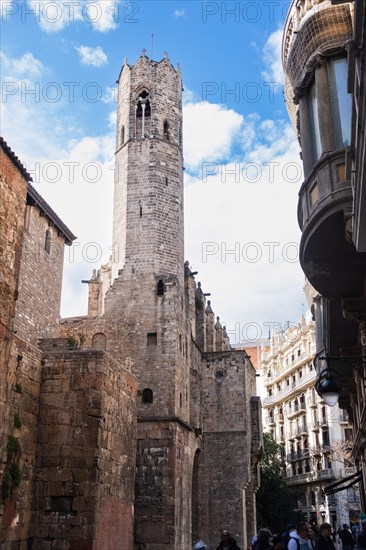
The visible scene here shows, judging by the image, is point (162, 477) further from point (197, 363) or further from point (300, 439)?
point (300, 439)

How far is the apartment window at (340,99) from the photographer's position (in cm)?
846

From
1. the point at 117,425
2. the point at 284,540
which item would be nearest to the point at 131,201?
the point at 117,425

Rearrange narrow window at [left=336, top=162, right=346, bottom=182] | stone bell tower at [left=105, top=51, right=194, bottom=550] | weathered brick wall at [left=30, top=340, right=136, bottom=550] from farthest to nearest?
1. stone bell tower at [left=105, top=51, right=194, bottom=550]
2. weathered brick wall at [left=30, top=340, right=136, bottom=550]
3. narrow window at [left=336, top=162, right=346, bottom=182]

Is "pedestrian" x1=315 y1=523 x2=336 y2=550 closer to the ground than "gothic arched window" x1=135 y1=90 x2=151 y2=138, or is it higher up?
closer to the ground

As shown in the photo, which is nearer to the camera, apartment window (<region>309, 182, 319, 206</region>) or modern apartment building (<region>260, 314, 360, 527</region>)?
apartment window (<region>309, 182, 319, 206</region>)

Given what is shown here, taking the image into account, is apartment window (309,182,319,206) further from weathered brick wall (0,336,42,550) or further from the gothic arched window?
the gothic arched window

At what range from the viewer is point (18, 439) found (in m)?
13.6

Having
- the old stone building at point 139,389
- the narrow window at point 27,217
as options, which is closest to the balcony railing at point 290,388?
the old stone building at point 139,389

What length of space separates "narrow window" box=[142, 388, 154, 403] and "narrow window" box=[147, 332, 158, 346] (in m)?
2.12

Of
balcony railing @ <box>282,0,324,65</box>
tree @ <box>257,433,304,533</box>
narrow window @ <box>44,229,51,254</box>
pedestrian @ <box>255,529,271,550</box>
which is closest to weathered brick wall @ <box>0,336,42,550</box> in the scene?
pedestrian @ <box>255,529,271,550</box>

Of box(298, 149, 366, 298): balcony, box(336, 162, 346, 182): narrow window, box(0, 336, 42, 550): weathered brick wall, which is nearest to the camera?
box(298, 149, 366, 298): balcony

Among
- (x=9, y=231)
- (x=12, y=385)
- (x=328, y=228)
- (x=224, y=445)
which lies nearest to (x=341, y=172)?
(x=328, y=228)

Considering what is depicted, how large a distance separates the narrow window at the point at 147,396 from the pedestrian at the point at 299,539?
57.0 ft

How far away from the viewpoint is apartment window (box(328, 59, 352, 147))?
8461 mm
